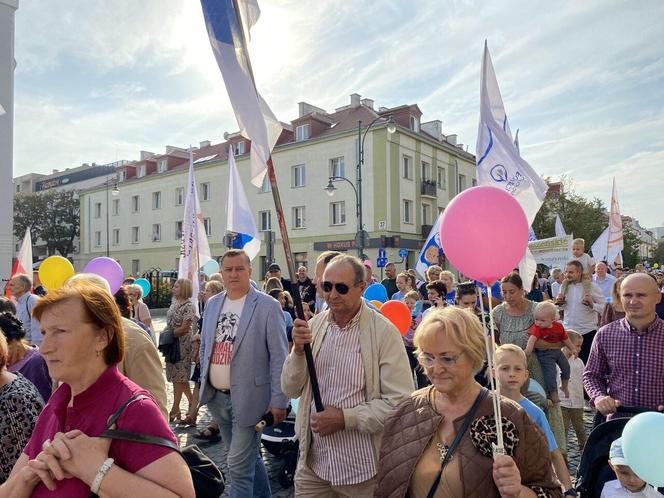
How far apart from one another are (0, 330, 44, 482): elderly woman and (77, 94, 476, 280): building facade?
2389cm

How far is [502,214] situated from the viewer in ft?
7.44

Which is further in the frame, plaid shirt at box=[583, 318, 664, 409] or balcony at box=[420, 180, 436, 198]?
balcony at box=[420, 180, 436, 198]

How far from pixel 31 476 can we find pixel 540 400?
3.33 m

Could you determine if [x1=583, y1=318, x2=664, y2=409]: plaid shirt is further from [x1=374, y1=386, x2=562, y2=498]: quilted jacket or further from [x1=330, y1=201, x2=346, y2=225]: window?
[x1=330, y1=201, x2=346, y2=225]: window

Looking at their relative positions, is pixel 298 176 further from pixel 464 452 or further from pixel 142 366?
pixel 464 452

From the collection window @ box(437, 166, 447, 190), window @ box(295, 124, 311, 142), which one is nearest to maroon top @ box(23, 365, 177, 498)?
window @ box(295, 124, 311, 142)

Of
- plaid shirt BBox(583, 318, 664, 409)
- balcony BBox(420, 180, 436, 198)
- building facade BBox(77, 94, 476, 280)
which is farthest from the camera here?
balcony BBox(420, 180, 436, 198)

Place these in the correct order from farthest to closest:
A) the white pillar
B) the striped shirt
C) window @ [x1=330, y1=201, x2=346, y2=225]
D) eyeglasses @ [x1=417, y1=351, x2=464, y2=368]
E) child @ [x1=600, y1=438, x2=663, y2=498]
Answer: window @ [x1=330, y1=201, x2=346, y2=225] → the white pillar → the striped shirt → child @ [x1=600, y1=438, x2=663, y2=498] → eyeglasses @ [x1=417, y1=351, x2=464, y2=368]

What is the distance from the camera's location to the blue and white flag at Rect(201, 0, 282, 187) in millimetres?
2742

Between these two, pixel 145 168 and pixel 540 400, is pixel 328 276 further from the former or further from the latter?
pixel 145 168

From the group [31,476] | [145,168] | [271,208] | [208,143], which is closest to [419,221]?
[271,208]

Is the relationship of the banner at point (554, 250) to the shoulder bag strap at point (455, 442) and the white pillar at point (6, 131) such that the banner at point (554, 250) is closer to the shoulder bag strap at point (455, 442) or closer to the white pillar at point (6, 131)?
the shoulder bag strap at point (455, 442)

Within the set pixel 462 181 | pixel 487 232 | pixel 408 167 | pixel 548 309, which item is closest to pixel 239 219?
pixel 548 309

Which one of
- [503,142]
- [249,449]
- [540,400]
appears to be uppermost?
[503,142]
